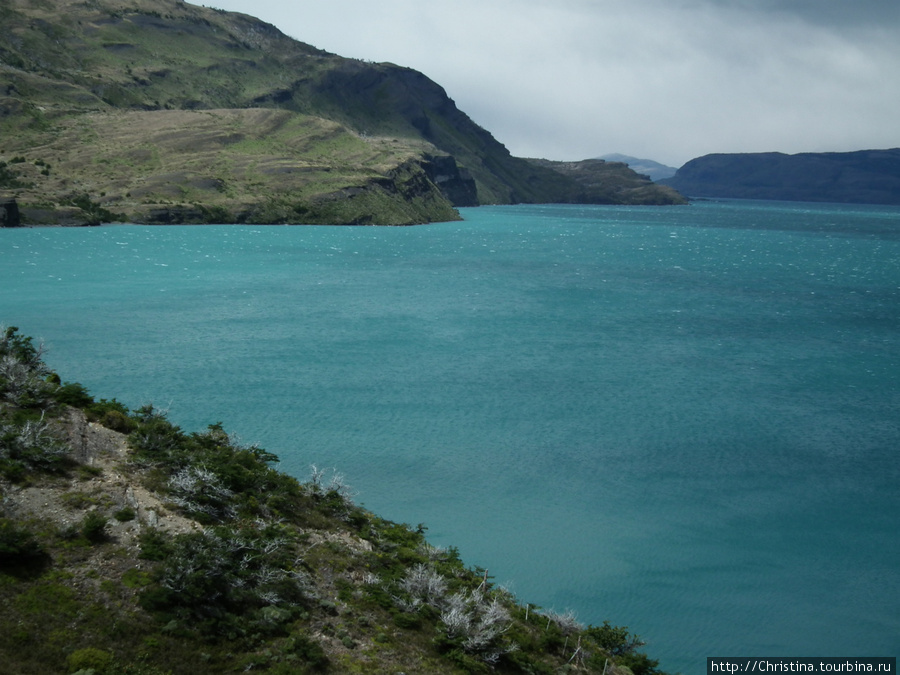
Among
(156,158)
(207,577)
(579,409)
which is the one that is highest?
(156,158)

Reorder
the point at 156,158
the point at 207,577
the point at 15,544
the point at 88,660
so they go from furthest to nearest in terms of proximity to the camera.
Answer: the point at 156,158
the point at 207,577
the point at 15,544
the point at 88,660

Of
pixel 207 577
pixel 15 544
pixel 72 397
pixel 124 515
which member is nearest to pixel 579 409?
pixel 72 397

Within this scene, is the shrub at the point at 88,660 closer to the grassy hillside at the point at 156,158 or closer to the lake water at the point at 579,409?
the lake water at the point at 579,409

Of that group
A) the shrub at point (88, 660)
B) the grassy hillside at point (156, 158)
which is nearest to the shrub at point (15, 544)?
the shrub at point (88, 660)

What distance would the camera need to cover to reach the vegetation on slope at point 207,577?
12.2m

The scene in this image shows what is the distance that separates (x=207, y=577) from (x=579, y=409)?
90.6 ft

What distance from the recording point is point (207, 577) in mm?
13516

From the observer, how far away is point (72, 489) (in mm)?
16219

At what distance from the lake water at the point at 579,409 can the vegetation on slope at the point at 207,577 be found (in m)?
6.24

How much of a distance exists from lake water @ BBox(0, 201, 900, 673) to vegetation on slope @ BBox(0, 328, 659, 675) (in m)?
6.24

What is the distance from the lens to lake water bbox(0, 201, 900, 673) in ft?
76.5

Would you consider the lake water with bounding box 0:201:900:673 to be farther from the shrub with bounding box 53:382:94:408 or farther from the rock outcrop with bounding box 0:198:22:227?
the rock outcrop with bounding box 0:198:22:227

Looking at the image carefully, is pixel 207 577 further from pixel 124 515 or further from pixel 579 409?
pixel 579 409

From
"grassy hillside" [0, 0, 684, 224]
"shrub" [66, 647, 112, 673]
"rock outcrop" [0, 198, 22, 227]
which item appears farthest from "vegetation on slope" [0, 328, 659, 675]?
"grassy hillside" [0, 0, 684, 224]
